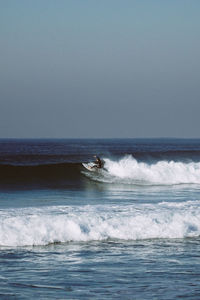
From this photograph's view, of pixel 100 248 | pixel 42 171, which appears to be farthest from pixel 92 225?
pixel 42 171

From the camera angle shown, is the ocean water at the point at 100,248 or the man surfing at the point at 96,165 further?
the man surfing at the point at 96,165

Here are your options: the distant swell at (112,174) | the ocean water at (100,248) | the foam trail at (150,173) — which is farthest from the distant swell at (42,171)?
the ocean water at (100,248)

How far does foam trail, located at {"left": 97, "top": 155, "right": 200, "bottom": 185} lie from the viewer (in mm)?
25734

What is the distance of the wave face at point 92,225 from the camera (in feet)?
35.2

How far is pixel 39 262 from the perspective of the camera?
28.9ft

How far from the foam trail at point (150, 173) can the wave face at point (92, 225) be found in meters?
11.8

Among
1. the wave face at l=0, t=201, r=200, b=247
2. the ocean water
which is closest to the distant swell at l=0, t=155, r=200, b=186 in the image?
the ocean water

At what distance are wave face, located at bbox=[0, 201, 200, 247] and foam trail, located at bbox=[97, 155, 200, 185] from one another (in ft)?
38.9

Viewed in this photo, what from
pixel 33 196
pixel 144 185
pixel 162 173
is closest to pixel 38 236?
pixel 33 196

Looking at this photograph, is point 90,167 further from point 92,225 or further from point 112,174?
point 92,225

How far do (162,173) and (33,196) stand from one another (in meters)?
10.3

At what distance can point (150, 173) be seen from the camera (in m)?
27.4

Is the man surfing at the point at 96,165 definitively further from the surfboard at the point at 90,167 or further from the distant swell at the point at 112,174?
the distant swell at the point at 112,174

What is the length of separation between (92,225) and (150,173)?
1622 centimetres
